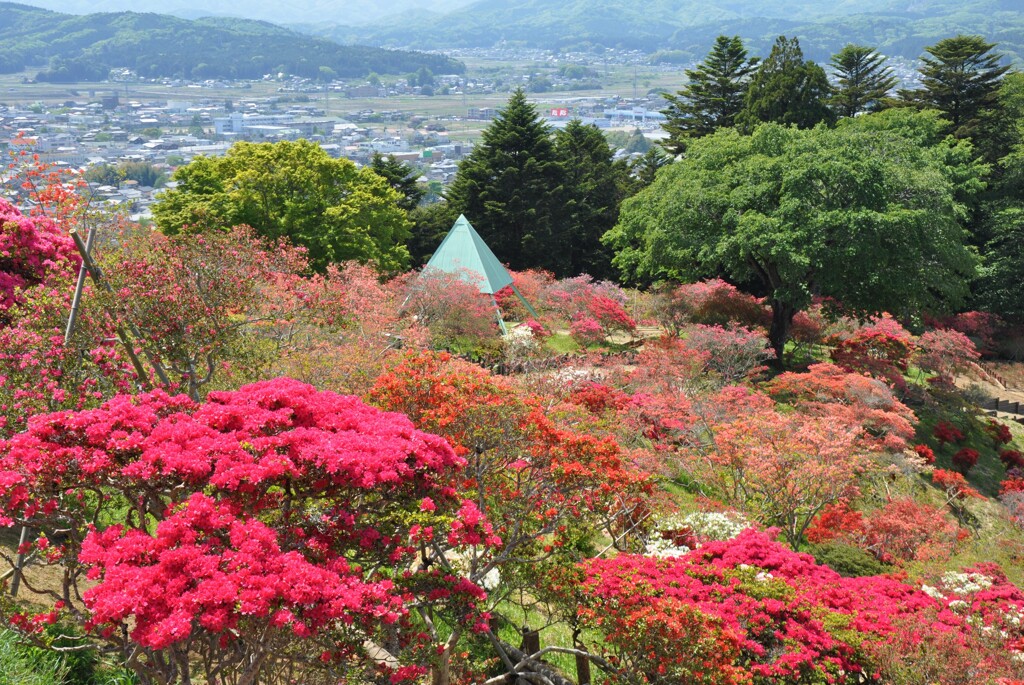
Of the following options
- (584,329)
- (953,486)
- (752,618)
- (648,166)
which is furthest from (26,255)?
(648,166)

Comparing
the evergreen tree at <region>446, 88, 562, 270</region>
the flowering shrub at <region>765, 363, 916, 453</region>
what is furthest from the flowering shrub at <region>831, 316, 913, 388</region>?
the evergreen tree at <region>446, 88, 562, 270</region>

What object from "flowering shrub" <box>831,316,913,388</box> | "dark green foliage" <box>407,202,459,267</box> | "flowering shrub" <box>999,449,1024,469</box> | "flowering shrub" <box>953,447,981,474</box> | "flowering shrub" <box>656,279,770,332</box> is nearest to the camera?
"flowering shrub" <box>953,447,981,474</box>

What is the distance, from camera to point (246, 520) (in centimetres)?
477

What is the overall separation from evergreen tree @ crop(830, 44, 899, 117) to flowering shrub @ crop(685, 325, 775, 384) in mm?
23912

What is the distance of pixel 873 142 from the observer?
21906 mm

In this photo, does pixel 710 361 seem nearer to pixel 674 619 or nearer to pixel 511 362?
pixel 511 362

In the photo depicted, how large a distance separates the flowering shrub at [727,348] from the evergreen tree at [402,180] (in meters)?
19.4

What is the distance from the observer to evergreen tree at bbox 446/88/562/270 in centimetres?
3009

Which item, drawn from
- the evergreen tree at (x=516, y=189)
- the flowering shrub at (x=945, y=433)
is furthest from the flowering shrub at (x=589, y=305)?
the evergreen tree at (x=516, y=189)

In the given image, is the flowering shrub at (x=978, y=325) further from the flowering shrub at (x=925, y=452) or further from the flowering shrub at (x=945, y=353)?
the flowering shrub at (x=925, y=452)

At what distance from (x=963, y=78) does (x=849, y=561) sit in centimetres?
2908

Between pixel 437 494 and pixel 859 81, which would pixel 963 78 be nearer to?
pixel 859 81

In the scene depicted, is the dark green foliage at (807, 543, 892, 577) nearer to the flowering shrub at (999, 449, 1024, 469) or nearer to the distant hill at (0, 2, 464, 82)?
the flowering shrub at (999, 449, 1024, 469)

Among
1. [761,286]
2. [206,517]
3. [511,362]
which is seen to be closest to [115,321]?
[206,517]
